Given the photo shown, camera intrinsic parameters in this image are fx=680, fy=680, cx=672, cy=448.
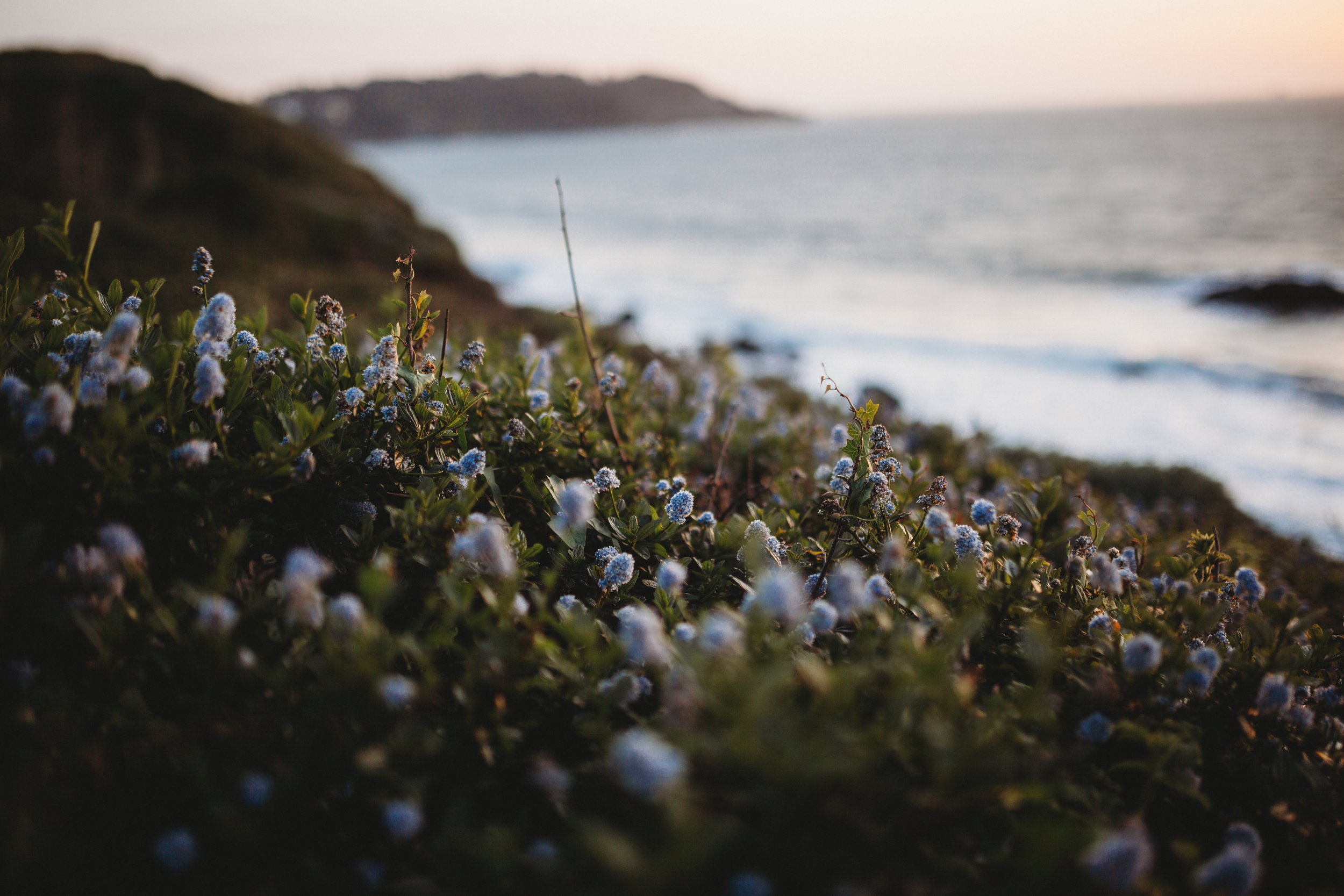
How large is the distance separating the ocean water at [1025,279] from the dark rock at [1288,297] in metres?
0.74

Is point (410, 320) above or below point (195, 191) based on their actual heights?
below

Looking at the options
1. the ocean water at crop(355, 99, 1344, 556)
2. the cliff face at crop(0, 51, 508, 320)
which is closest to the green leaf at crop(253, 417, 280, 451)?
the cliff face at crop(0, 51, 508, 320)

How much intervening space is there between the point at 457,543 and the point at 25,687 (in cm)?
89

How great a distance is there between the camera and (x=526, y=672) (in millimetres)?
1465

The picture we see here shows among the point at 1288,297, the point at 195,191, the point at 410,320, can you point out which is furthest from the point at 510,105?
the point at 410,320

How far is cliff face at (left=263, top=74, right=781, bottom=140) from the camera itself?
14562cm

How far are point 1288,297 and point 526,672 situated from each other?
25083mm

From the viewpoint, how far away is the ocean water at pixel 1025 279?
37.6 feet

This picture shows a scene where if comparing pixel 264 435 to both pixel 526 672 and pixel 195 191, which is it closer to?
pixel 526 672

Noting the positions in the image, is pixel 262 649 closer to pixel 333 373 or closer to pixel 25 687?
pixel 25 687

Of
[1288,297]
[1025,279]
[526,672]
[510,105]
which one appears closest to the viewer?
[526,672]

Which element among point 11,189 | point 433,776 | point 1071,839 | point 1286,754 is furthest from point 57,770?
point 11,189

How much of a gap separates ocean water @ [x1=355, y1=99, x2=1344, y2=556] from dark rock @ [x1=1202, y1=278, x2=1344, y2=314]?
0.74m

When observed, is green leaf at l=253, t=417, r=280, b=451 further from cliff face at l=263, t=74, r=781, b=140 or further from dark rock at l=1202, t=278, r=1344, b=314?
cliff face at l=263, t=74, r=781, b=140
